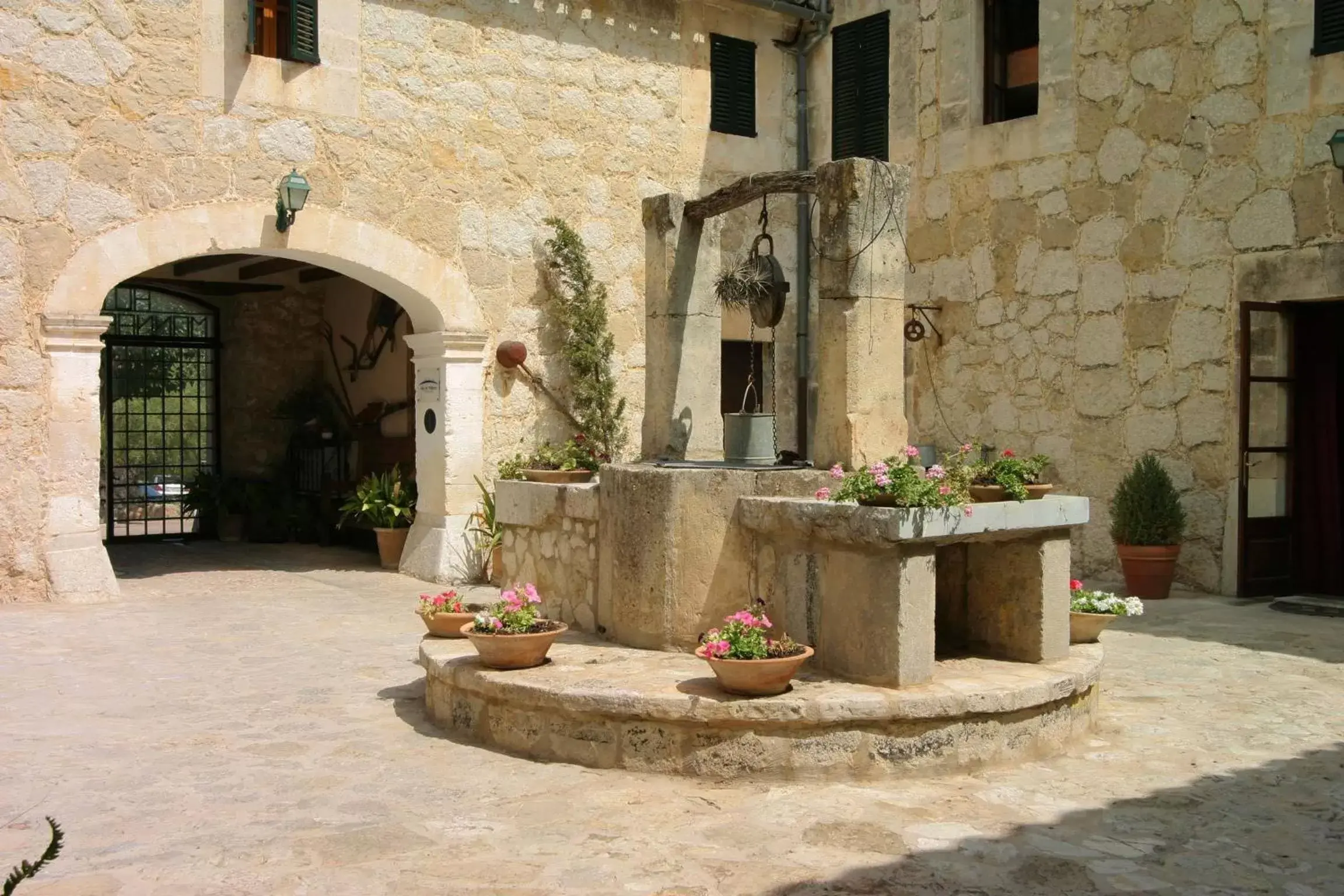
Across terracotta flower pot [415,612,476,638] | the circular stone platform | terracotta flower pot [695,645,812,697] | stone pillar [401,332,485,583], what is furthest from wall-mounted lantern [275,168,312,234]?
terracotta flower pot [695,645,812,697]

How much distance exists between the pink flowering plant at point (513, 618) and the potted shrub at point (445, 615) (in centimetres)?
67

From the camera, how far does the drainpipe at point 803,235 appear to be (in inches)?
460

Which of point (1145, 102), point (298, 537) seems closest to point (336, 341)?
point (298, 537)

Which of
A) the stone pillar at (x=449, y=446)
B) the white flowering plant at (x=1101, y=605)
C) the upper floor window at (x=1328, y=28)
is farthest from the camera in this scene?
the stone pillar at (x=449, y=446)

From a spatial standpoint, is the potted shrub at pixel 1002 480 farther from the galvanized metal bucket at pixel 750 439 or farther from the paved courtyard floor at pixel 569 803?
the paved courtyard floor at pixel 569 803

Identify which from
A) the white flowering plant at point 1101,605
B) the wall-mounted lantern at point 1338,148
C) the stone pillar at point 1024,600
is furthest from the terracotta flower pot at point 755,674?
the wall-mounted lantern at point 1338,148

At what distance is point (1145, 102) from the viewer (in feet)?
30.9

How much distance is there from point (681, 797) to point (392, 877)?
1.15 m

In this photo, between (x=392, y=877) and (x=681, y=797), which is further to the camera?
(x=681, y=797)

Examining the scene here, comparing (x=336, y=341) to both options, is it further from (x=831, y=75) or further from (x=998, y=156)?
(x=998, y=156)

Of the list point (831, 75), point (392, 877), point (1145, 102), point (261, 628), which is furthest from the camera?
point (831, 75)

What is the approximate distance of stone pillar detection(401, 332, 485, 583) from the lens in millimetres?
9648

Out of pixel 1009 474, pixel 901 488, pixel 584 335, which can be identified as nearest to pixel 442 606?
pixel 901 488

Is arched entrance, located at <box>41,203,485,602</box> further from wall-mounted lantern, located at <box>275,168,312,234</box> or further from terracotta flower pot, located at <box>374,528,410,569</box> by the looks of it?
terracotta flower pot, located at <box>374,528,410,569</box>
